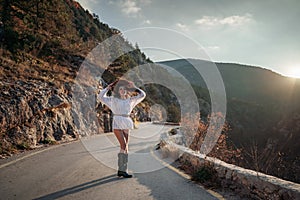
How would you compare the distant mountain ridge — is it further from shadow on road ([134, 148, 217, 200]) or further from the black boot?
the black boot

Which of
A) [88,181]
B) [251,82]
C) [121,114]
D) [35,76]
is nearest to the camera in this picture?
[88,181]

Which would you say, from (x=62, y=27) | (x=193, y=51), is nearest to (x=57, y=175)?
(x=193, y=51)

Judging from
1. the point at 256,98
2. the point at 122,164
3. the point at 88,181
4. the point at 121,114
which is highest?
the point at 256,98

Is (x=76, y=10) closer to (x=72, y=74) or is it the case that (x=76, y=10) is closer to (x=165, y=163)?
(x=72, y=74)

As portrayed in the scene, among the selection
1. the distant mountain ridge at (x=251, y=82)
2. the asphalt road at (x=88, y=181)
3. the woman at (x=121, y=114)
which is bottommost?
the asphalt road at (x=88, y=181)

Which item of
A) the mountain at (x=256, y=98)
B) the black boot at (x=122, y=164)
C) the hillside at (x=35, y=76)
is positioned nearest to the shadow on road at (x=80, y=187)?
the black boot at (x=122, y=164)

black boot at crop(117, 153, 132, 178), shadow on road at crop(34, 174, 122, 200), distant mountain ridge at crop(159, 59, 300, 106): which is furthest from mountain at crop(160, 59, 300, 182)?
shadow on road at crop(34, 174, 122, 200)

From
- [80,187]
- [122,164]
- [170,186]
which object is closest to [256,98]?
[122,164]

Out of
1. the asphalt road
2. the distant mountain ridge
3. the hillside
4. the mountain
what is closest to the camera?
the asphalt road

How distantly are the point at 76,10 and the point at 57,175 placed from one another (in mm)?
64753

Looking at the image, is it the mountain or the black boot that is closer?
the black boot

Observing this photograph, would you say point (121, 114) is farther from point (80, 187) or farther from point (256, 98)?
point (256, 98)

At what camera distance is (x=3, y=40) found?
19.3 meters

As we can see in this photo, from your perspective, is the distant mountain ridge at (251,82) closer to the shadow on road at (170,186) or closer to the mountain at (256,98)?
the mountain at (256,98)
